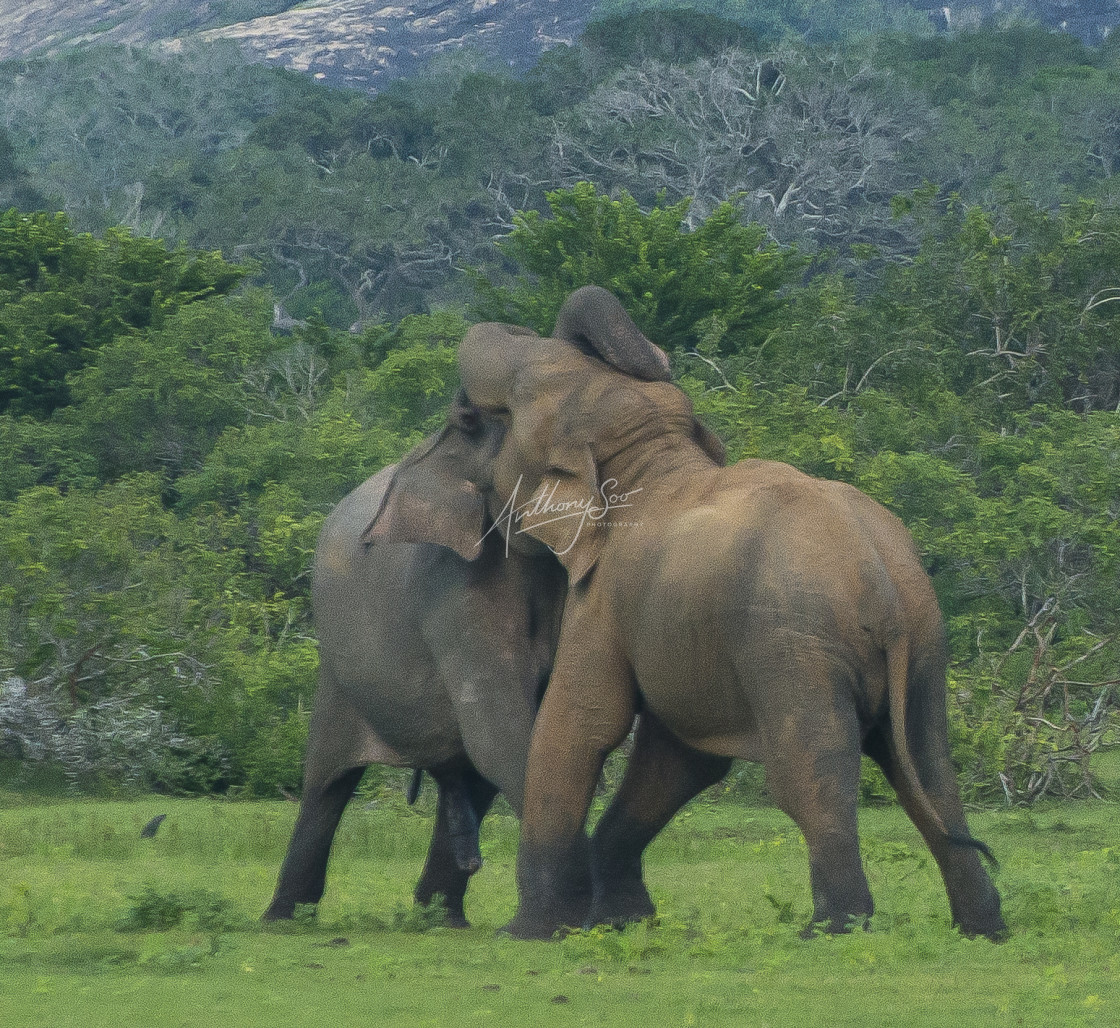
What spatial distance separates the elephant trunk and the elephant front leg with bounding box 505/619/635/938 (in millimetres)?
963

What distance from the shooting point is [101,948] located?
623 cm

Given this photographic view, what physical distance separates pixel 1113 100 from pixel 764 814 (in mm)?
46706

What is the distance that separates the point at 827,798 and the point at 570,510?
1.39m

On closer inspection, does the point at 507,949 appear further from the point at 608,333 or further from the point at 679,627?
the point at 608,333

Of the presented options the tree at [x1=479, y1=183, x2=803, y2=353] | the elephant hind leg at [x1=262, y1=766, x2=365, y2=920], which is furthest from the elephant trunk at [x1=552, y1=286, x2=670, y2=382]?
the tree at [x1=479, y1=183, x2=803, y2=353]

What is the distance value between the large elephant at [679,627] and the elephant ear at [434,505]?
0.03 m

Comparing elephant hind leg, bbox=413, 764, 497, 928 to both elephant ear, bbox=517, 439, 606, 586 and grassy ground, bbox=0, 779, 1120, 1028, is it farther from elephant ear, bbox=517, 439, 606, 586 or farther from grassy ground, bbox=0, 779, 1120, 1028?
elephant ear, bbox=517, 439, 606, 586

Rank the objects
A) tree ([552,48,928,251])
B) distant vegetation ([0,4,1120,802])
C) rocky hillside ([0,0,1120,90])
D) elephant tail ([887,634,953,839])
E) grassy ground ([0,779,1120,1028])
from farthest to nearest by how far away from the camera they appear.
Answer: rocky hillside ([0,0,1120,90]) → tree ([552,48,928,251]) → distant vegetation ([0,4,1120,802]) → elephant tail ([887,634,953,839]) → grassy ground ([0,779,1120,1028])

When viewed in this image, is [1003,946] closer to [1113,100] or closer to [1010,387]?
[1010,387]

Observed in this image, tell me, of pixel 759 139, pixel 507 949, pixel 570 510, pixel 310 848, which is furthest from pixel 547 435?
pixel 759 139

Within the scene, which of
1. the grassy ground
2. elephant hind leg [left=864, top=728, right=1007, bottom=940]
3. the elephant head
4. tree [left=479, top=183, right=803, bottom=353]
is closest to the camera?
the grassy ground

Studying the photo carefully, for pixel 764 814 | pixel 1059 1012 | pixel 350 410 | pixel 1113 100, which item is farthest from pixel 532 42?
pixel 1059 1012

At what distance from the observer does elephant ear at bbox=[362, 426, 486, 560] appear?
7.50 meters

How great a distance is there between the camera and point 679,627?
6613 mm
